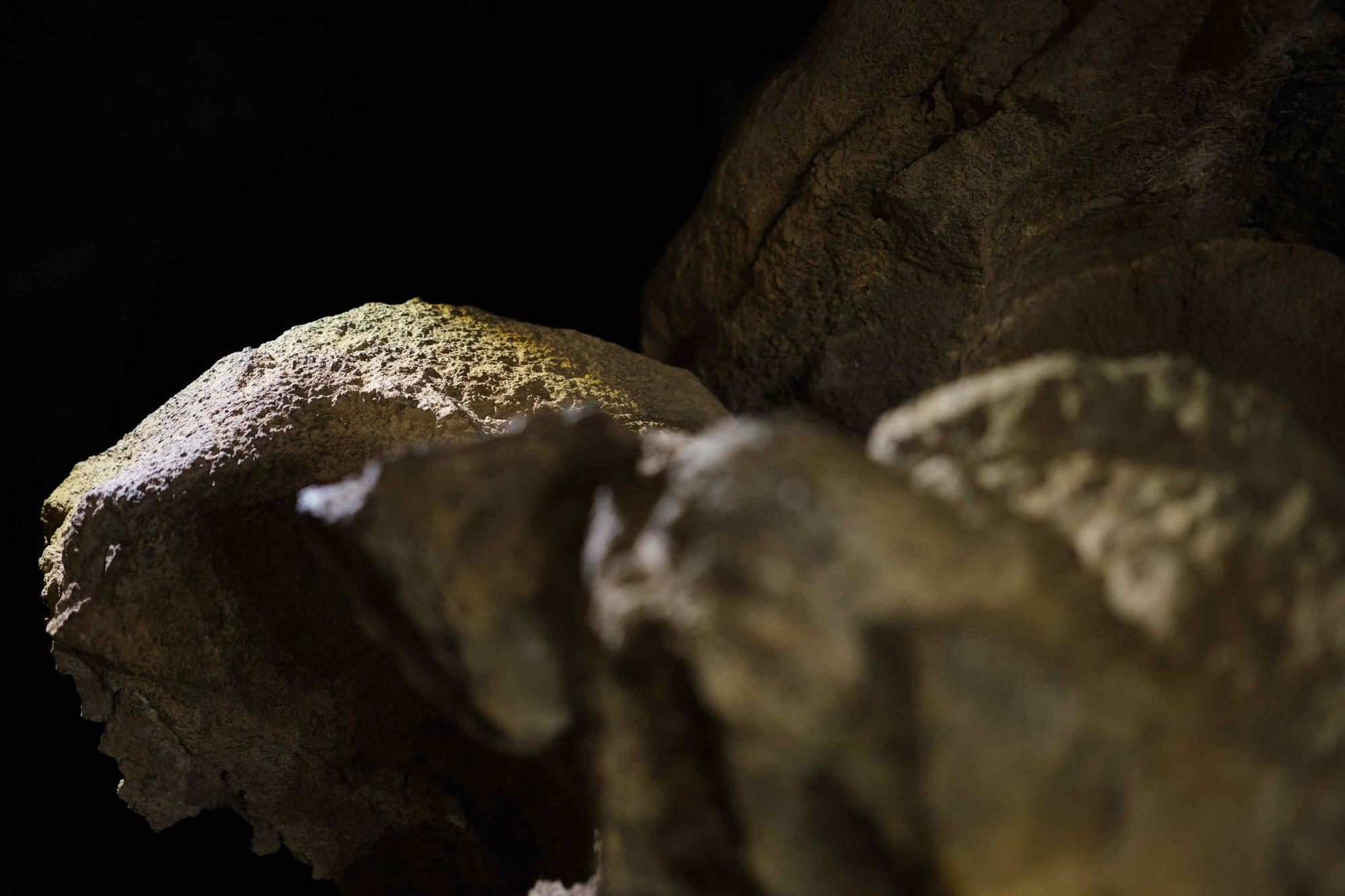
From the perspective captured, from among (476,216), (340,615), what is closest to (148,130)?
(476,216)

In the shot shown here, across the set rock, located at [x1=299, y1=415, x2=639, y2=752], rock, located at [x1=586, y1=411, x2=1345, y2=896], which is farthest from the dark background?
rock, located at [x1=586, y1=411, x2=1345, y2=896]

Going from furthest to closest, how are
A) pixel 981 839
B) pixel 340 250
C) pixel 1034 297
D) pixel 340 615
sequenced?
pixel 340 250, pixel 1034 297, pixel 340 615, pixel 981 839

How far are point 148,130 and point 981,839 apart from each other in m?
1.79

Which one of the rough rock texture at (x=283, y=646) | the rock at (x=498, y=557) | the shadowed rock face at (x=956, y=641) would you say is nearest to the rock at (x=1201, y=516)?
the shadowed rock face at (x=956, y=641)

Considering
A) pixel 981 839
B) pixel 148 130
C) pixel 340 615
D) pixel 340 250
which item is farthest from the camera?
pixel 340 250

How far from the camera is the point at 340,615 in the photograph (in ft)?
4.05

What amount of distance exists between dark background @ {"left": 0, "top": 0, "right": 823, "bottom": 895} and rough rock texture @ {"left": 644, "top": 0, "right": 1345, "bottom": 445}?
1.19 ft

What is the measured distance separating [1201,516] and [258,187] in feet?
5.63

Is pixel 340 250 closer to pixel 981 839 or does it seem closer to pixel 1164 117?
pixel 1164 117

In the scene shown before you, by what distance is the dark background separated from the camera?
176cm

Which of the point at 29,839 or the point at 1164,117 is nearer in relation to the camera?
the point at 1164,117

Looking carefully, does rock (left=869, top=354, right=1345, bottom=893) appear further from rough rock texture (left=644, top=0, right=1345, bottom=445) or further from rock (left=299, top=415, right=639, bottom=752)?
rough rock texture (left=644, top=0, right=1345, bottom=445)

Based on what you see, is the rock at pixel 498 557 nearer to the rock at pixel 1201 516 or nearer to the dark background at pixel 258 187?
the rock at pixel 1201 516

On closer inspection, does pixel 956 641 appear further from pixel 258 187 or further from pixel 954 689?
pixel 258 187
